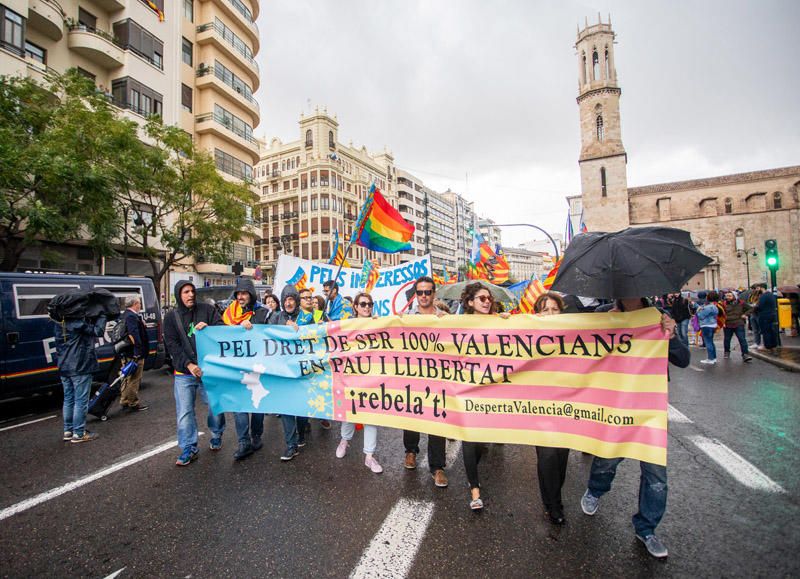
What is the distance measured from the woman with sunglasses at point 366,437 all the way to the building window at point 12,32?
20087 millimetres

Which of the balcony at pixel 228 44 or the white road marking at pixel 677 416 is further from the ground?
the balcony at pixel 228 44

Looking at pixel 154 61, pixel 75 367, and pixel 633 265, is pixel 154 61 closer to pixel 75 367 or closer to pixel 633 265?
pixel 75 367

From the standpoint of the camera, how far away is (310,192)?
51.7 meters

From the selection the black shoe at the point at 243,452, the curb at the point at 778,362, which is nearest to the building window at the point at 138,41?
the black shoe at the point at 243,452

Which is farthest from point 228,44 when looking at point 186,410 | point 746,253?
point 746,253

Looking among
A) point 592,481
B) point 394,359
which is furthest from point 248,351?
point 592,481

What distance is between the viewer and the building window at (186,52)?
2664 centimetres

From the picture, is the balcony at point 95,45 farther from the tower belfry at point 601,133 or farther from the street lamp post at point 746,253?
the street lamp post at point 746,253

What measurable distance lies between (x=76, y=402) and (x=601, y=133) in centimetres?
5389

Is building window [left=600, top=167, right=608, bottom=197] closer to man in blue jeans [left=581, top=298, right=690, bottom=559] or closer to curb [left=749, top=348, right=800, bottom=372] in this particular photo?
curb [left=749, top=348, right=800, bottom=372]

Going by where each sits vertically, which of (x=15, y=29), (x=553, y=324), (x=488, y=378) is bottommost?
(x=488, y=378)

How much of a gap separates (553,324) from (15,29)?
23.2 meters

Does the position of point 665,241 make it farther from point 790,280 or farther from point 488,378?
point 790,280

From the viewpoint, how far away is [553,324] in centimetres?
324
